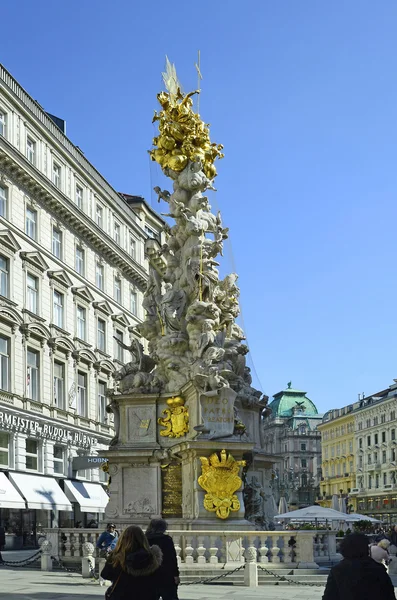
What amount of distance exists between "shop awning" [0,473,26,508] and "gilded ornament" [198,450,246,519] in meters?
16.5

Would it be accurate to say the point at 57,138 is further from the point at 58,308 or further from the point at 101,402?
the point at 101,402

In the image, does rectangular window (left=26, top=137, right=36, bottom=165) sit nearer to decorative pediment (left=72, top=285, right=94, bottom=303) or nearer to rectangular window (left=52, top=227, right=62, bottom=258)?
rectangular window (left=52, top=227, right=62, bottom=258)

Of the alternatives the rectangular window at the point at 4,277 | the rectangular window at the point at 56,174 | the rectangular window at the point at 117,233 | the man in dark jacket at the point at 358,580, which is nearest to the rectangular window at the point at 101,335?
the rectangular window at the point at 117,233

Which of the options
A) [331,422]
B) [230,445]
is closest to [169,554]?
[230,445]

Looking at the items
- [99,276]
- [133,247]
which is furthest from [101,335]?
[133,247]

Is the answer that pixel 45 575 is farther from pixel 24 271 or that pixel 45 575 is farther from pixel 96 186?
pixel 96 186

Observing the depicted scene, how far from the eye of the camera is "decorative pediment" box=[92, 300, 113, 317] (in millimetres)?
51500

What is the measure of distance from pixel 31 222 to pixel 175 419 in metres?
21.9

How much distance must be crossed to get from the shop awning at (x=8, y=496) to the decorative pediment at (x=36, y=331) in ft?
21.3

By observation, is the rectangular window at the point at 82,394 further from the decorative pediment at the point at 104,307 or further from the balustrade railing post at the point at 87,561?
the balustrade railing post at the point at 87,561

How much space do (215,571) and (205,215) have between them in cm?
1026

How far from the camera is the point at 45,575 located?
21750 millimetres

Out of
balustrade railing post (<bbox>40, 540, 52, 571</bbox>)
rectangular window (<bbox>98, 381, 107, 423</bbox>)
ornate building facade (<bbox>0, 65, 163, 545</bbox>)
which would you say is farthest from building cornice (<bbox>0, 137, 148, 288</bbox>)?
balustrade railing post (<bbox>40, 540, 52, 571</bbox>)

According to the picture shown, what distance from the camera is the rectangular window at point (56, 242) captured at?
4700cm
